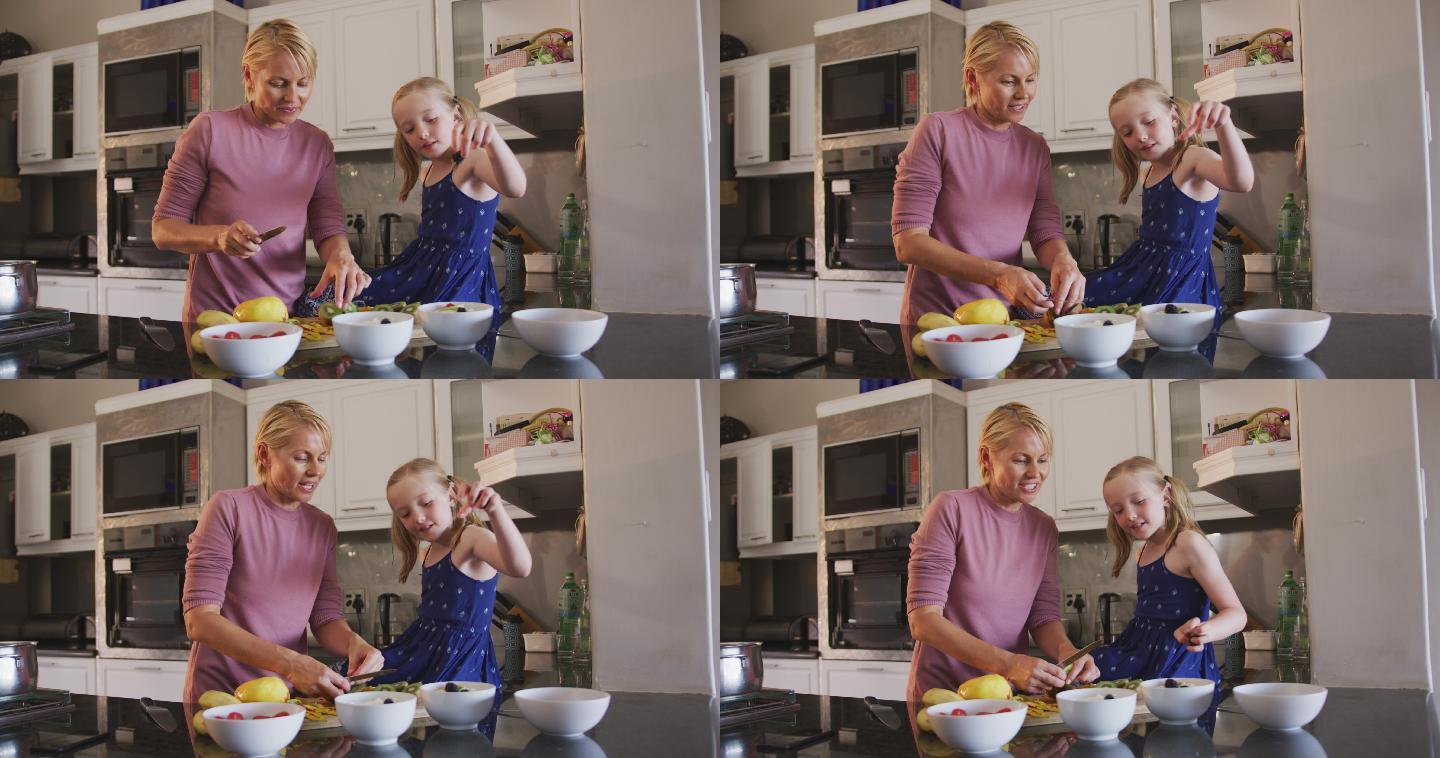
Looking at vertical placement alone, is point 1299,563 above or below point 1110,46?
below

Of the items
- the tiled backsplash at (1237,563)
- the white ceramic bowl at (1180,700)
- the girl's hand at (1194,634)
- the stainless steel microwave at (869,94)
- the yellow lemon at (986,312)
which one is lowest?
the white ceramic bowl at (1180,700)

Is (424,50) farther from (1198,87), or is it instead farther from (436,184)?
(1198,87)

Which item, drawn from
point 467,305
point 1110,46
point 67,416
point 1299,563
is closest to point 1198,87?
point 1110,46

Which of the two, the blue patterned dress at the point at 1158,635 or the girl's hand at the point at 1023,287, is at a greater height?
the girl's hand at the point at 1023,287

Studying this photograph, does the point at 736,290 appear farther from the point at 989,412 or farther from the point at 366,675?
the point at 366,675

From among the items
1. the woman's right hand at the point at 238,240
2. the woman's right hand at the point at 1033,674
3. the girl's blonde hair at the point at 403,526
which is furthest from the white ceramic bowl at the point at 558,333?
the woman's right hand at the point at 1033,674

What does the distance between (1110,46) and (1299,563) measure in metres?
0.87

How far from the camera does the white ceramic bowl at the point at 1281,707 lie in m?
1.86

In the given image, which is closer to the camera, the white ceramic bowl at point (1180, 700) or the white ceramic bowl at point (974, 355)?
the white ceramic bowl at point (974, 355)

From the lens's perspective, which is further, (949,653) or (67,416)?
(67,416)

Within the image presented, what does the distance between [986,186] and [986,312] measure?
21 centimetres

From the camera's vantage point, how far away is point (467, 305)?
185 centimetres

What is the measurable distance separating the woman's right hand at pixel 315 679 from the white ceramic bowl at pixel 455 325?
53 cm

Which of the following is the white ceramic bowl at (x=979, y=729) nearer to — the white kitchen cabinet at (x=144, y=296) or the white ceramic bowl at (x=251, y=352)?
the white ceramic bowl at (x=251, y=352)
